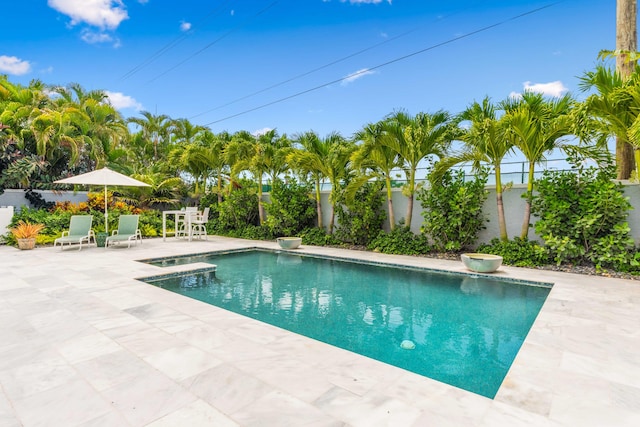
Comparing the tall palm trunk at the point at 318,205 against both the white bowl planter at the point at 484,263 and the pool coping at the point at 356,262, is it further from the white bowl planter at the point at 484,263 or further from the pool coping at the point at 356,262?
the white bowl planter at the point at 484,263

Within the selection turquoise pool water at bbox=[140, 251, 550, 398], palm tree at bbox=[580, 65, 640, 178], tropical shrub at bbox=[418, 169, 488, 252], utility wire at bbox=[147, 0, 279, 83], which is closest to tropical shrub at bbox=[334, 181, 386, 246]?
tropical shrub at bbox=[418, 169, 488, 252]

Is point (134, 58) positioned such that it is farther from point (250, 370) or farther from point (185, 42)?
point (250, 370)

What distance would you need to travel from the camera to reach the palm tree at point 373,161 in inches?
385

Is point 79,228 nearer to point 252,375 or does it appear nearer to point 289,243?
point 289,243

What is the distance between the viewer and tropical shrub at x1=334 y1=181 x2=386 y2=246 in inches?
423

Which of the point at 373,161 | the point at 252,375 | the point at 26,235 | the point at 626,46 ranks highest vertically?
the point at 626,46

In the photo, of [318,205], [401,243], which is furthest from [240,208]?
[401,243]

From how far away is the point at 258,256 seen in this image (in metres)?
10.6

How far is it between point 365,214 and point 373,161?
1.63m

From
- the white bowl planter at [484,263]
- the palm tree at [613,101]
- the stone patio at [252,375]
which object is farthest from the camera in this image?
the white bowl planter at [484,263]

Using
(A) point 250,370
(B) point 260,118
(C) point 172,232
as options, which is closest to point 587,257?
(A) point 250,370

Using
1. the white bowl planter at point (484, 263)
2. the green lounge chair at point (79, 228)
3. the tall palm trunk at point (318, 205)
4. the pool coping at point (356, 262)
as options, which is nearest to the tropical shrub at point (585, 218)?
the white bowl planter at point (484, 263)

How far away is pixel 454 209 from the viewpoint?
8984 millimetres

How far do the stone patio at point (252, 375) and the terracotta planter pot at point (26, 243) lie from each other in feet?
22.5
